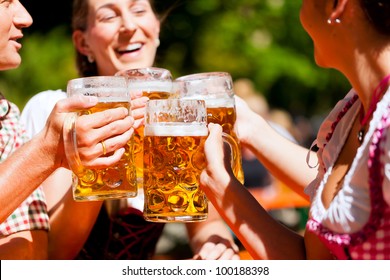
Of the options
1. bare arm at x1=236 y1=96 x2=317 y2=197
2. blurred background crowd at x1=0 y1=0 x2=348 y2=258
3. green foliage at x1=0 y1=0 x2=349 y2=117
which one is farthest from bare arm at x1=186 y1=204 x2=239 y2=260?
green foliage at x1=0 y1=0 x2=349 y2=117

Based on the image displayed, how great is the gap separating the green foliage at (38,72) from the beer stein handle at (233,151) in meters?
7.42

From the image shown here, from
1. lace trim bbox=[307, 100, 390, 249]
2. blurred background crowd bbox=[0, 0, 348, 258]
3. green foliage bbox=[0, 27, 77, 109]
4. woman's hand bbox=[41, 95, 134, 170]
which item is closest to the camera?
lace trim bbox=[307, 100, 390, 249]

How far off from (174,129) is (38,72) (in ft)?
25.6

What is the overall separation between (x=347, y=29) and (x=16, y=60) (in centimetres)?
101

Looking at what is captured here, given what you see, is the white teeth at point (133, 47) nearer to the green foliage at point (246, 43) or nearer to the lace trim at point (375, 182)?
the lace trim at point (375, 182)

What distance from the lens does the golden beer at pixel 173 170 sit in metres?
1.70


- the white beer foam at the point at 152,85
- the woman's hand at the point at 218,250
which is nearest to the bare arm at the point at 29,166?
the white beer foam at the point at 152,85

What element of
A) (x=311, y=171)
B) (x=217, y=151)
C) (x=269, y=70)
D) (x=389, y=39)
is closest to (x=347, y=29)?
(x=389, y=39)

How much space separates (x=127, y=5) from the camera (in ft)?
8.41

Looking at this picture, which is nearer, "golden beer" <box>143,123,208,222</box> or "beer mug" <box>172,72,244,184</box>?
"golden beer" <box>143,123,208,222</box>

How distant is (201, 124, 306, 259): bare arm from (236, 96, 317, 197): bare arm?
25.1 inches

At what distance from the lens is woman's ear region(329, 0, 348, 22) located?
5.04 ft

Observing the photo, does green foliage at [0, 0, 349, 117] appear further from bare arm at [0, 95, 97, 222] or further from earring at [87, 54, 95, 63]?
bare arm at [0, 95, 97, 222]
